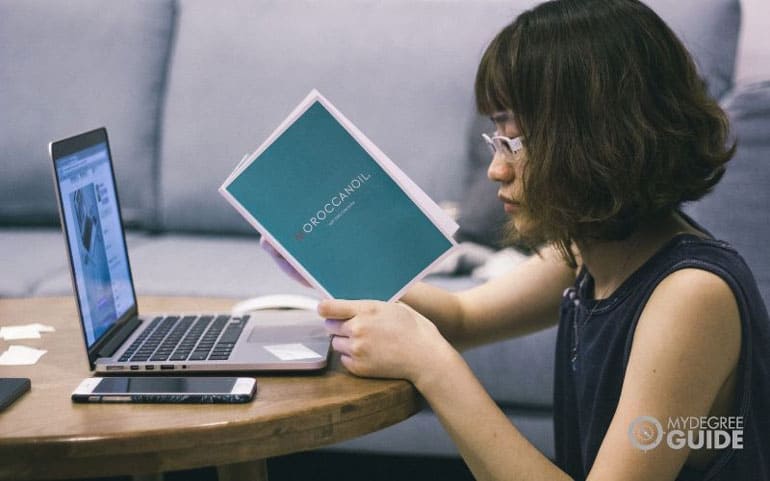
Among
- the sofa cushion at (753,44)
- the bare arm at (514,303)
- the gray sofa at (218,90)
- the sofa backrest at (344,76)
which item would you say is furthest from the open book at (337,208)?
the sofa cushion at (753,44)

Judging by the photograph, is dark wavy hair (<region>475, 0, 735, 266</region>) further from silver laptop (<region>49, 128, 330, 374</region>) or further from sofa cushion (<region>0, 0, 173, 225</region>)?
sofa cushion (<region>0, 0, 173, 225</region>)

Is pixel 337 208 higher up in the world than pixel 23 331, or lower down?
higher up

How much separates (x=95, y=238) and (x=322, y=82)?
139 cm

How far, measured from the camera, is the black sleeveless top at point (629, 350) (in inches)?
37.9

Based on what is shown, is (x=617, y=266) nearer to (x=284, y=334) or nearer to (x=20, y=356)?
(x=284, y=334)

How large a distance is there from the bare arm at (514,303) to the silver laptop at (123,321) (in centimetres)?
23

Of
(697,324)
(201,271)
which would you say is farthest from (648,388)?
(201,271)

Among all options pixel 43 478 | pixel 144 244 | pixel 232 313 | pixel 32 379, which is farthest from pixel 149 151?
pixel 43 478

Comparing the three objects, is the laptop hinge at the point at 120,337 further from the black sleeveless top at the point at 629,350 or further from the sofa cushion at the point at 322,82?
the sofa cushion at the point at 322,82

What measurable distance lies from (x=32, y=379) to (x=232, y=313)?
0.30m

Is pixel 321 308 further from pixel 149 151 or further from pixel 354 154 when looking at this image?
pixel 149 151

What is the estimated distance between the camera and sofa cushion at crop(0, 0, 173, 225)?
7.88 ft

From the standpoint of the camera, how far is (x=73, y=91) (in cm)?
243

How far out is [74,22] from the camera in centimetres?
246
